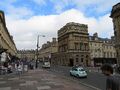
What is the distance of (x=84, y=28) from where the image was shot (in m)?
101

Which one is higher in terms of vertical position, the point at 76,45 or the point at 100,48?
the point at 76,45

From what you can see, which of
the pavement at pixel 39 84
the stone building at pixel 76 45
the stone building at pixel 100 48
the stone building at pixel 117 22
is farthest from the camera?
the stone building at pixel 100 48

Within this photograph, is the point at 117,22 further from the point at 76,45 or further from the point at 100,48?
the point at 100,48

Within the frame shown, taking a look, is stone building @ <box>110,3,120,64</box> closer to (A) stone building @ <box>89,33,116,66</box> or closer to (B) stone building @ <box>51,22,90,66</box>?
(B) stone building @ <box>51,22,90,66</box>

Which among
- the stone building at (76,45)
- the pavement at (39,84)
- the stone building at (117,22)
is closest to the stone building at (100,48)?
the stone building at (76,45)

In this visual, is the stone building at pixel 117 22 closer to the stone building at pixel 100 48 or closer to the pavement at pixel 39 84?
the pavement at pixel 39 84

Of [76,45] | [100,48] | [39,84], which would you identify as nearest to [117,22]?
[76,45]

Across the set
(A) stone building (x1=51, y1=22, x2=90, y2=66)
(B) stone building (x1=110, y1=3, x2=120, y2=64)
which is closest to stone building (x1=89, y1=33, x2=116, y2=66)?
(A) stone building (x1=51, y1=22, x2=90, y2=66)

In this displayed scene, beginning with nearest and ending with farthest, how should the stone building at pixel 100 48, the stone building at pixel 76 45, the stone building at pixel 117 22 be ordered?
the stone building at pixel 117 22
the stone building at pixel 76 45
the stone building at pixel 100 48

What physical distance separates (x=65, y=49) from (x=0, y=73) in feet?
225

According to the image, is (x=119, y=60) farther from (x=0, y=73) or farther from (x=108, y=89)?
(x=108, y=89)

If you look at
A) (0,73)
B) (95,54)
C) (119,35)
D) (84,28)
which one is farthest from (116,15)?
(95,54)

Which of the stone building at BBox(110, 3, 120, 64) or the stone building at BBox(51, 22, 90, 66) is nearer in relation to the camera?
the stone building at BBox(110, 3, 120, 64)

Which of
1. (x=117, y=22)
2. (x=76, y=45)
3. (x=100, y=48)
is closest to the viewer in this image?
(x=117, y=22)
